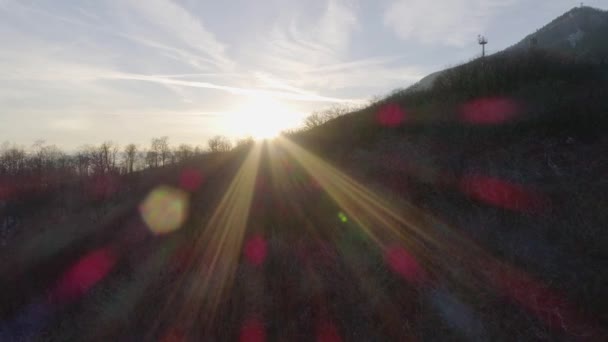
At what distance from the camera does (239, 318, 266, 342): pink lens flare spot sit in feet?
16.8

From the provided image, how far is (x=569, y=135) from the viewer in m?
8.02

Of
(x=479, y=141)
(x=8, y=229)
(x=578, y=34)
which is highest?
(x=578, y=34)

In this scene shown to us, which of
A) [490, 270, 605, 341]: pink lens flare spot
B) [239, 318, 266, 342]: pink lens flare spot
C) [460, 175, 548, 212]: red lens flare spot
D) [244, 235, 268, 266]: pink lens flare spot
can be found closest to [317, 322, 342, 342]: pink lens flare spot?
[239, 318, 266, 342]: pink lens flare spot

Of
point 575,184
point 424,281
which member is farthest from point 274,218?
point 575,184

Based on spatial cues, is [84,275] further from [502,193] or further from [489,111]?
[489,111]

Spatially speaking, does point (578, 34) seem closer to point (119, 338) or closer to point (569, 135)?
point (569, 135)

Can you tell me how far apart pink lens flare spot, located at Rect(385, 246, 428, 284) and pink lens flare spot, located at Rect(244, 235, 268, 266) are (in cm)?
198

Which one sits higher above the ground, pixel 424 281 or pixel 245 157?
pixel 245 157

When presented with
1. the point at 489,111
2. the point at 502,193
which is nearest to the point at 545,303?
the point at 502,193

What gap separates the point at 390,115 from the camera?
12422 millimetres

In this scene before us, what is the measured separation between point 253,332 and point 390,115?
885 centimetres

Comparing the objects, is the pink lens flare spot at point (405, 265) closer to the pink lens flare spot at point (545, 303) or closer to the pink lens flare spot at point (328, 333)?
the pink lens flare spot at point (545, 303)

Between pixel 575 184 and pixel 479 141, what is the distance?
7.77 ft

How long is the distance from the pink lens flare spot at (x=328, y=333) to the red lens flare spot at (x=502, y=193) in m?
3.64
